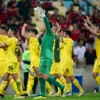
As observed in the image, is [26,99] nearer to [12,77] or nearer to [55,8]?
[12,77]

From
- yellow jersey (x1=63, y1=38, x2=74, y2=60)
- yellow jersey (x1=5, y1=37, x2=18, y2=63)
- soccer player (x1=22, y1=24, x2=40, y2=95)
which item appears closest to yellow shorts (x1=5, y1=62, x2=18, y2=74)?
yellow jersey (x1=5, y1=37, x2=18, y2=63)

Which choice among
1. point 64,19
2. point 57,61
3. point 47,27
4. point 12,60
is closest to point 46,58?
point 47,27

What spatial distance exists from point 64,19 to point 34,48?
8.90 meters

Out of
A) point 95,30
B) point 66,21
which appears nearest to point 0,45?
point 95,30

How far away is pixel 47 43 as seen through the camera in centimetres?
2278

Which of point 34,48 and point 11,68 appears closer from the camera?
point 11,68

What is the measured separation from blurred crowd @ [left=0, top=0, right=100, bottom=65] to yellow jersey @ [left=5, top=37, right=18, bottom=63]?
762 centimetres

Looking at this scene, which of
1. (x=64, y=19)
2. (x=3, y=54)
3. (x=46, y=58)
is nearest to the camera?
(x=46, y=58)

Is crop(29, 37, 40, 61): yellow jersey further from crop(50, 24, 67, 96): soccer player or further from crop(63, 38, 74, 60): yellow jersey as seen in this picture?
crop(63, 38, 74, 60): yellow jersey

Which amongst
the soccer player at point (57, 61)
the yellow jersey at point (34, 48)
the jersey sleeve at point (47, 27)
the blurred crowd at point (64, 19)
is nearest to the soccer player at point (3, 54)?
the yellow jersey at point (34, 48)

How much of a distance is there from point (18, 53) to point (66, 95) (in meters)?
2.09

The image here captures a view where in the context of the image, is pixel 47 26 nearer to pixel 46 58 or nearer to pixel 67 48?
pixel 46 58

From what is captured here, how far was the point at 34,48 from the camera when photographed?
25.2 metres

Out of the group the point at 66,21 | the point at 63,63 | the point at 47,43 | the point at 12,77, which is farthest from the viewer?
the point at 66,21
